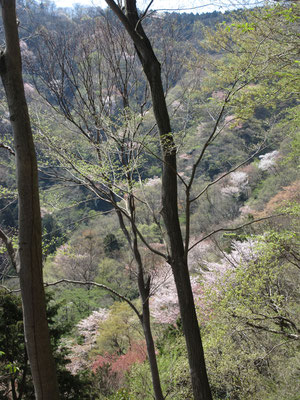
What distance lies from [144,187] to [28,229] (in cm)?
621

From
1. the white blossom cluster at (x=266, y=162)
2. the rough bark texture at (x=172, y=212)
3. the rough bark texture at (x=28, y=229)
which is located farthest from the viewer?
the white blossom cluster at (x=266, y=162)

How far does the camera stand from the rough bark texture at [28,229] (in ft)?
5.36

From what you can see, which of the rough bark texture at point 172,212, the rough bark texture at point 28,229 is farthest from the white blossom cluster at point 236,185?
the rough bark texture at point 28,229

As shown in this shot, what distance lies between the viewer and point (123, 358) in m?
9.60

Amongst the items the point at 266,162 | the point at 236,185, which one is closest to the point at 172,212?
the point at 236,185

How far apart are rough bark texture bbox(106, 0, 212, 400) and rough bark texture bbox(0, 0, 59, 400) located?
137 cm

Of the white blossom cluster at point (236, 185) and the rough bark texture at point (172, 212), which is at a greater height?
the white blossom cluster at point (236, 185)

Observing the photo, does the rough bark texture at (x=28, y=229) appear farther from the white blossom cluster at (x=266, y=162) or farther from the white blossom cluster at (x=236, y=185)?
the white blossom cluster at (x=266, y=162)

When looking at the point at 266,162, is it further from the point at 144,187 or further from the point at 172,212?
the point at 172,212

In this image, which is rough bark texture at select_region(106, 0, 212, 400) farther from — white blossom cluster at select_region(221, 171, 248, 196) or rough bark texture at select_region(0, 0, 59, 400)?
white blossom cluster at select_region(221, 171, 248, 196)

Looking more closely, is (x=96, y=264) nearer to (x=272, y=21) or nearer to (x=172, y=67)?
(x=172, y=67)

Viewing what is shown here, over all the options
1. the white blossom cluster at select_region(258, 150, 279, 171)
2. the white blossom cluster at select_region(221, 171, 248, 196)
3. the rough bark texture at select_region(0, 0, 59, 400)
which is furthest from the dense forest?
the white blossom cluster at select_region(258, 150, 279, 171)

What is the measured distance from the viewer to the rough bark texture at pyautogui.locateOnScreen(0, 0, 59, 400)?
1635 mm

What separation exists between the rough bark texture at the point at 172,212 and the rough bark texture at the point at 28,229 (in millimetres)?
1373
